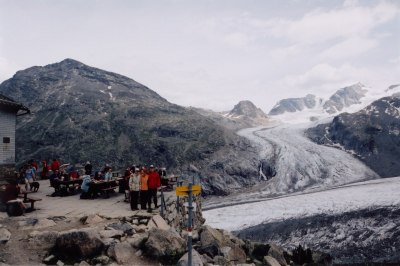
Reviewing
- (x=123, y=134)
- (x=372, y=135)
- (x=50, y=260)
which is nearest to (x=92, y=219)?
(x=50, y=260)

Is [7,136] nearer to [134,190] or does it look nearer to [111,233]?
[134,190]

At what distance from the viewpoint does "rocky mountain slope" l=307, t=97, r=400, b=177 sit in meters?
66.1

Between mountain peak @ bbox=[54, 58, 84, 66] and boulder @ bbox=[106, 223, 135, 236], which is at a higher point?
mountain peak @ bbox=[54, 58, 84, 66]

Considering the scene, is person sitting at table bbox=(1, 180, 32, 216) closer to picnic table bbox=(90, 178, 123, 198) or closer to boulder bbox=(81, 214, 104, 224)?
boulder bbox=(81, 214, 104, 224)

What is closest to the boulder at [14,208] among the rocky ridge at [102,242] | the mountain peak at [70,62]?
the rocky ridge at [102,242]

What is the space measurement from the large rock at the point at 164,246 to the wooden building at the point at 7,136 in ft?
48.8

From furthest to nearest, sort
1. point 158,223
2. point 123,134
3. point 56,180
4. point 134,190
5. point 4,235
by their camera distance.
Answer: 1. point 123,134
2. point 56,180
3. point 134,190
4. point 158,223
5. point 4,235

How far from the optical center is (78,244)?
1076 centimetres

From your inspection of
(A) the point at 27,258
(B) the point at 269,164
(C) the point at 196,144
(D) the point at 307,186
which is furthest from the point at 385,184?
(A) the point at 27,258

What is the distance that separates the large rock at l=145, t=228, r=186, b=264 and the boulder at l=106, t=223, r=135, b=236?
3.15 feet

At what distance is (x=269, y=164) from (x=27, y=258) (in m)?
52.6

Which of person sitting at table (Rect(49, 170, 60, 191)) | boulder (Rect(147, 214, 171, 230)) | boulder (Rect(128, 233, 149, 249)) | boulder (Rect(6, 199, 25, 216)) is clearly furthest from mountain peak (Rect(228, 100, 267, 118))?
boulder (Rect(128, 233, 149, 249))

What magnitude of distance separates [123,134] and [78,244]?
179 feet

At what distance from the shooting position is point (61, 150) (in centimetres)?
5888
